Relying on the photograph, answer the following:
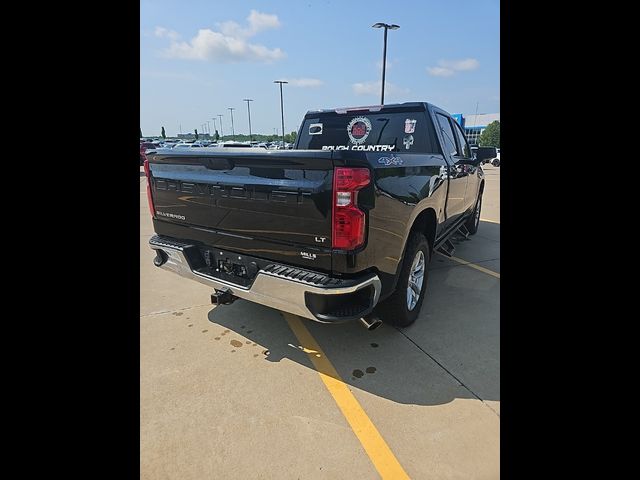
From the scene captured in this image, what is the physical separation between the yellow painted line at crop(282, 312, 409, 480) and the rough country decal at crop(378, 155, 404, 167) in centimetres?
157

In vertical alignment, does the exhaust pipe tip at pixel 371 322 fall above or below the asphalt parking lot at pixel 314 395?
above

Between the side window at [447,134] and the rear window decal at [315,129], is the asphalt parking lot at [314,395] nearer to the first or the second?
the side window at [447,134]

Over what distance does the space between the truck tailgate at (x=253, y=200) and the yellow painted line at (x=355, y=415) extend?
880 millimetres

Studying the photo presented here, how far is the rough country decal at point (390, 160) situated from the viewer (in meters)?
2.46

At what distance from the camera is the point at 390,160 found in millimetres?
2576

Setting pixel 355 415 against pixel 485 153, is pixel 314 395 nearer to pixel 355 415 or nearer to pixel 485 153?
pixel 355 415

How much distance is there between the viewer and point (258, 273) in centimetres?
254

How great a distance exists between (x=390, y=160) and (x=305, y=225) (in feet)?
2.59

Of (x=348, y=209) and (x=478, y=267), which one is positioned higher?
(x=348, y=209)

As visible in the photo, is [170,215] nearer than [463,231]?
Yes

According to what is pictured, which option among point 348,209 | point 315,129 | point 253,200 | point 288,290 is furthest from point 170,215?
point 315,129

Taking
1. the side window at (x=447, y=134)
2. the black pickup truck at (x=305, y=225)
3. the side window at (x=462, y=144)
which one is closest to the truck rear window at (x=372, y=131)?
the side window at (x=447, y=134)

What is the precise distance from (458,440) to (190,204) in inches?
98.7
